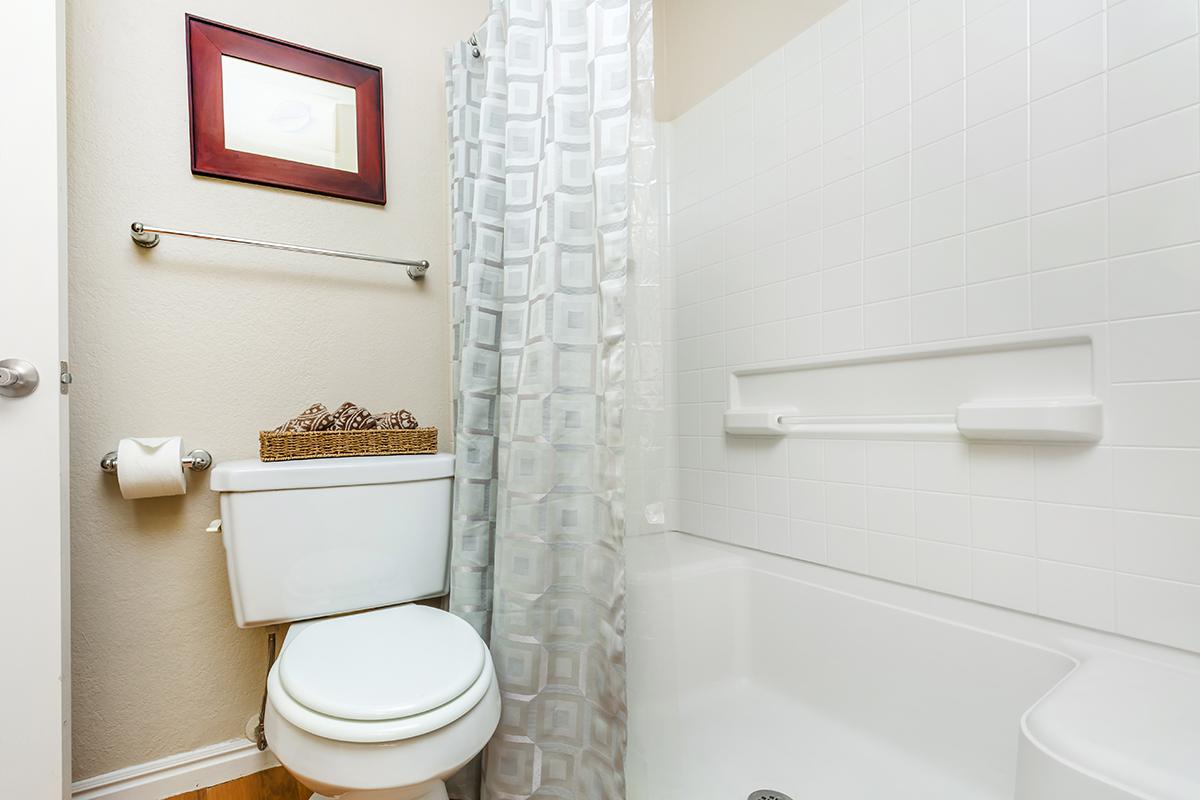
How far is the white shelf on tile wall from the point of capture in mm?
995

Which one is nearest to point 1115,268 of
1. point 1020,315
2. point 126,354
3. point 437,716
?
point 1020,315

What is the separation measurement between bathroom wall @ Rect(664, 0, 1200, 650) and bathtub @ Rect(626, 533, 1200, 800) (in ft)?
A: 0.28

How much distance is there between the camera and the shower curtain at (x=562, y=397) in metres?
0.95

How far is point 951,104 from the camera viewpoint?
3.84 ft

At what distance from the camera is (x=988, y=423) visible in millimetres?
1069

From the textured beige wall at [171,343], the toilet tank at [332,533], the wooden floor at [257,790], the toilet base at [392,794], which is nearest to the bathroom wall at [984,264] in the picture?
the toilet tank at [332,533]

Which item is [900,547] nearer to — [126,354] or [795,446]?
[795,446]

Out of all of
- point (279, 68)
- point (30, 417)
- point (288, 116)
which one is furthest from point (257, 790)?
point (279, 68)

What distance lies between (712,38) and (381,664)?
1.88 meters

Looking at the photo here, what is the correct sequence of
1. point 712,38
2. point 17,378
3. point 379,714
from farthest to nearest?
point 712,38
point 17,378
point 379,714

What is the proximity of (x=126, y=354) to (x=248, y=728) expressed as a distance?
2.98 feet

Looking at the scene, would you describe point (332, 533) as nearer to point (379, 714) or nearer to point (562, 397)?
point (379, 714)

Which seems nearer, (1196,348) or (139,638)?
(1196,348)

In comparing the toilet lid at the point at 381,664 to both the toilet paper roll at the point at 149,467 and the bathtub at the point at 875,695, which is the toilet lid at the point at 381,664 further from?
the toilet paper roll at the point at 149,467
